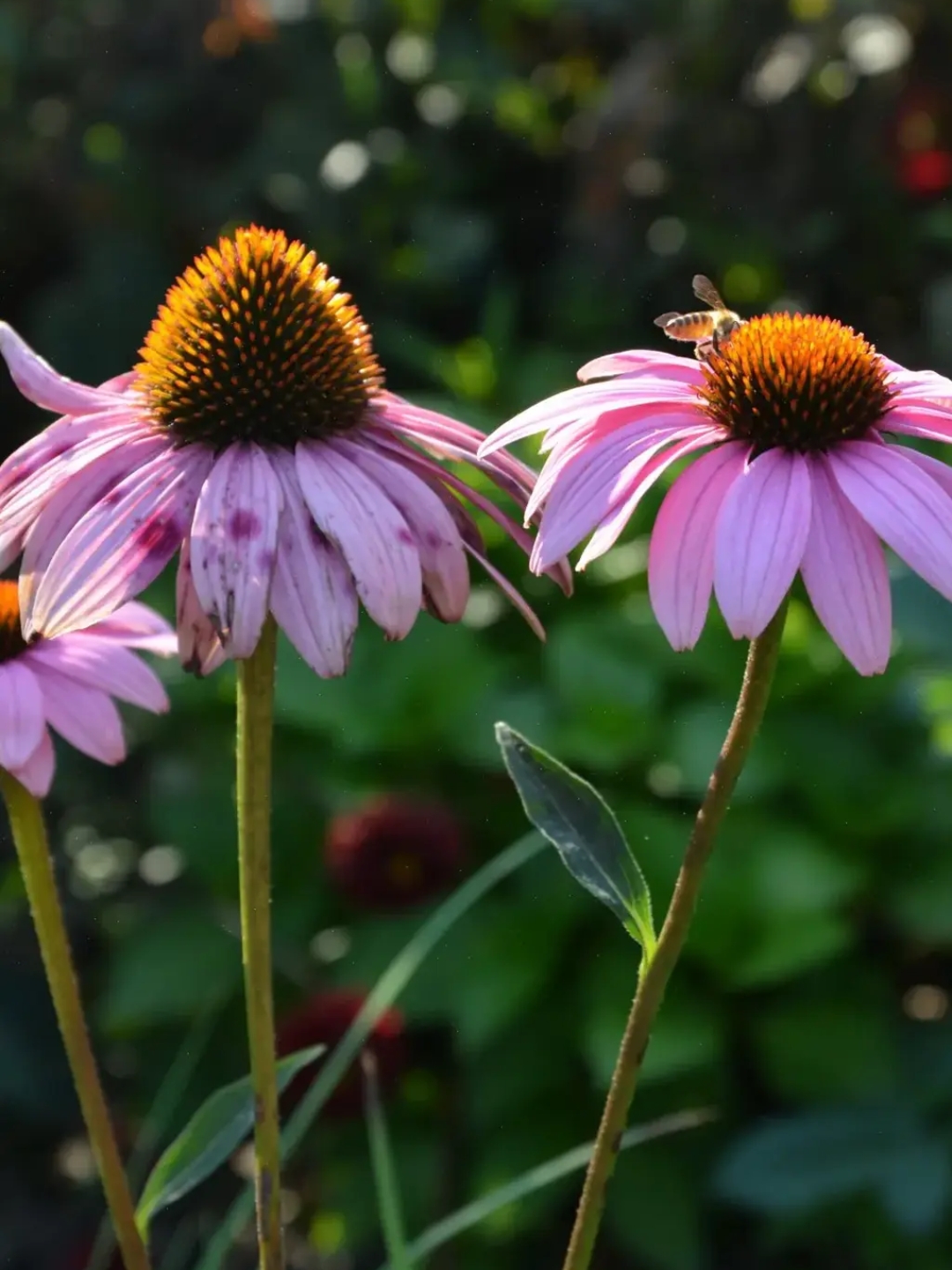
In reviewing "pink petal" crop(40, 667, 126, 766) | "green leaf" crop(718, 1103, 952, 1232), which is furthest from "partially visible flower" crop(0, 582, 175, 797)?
"green leaf" crop(718, 1103, 952, 1232)

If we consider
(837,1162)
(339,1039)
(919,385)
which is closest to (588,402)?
(919,385)

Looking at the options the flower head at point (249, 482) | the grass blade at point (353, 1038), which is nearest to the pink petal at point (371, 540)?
the flower head at point (249, 482)

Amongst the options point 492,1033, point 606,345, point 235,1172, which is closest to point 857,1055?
point 492,1033

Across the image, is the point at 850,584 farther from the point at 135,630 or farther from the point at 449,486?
the point at 135,630

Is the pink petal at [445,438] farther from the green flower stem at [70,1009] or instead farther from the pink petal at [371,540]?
the green flower stem at [70,1009]

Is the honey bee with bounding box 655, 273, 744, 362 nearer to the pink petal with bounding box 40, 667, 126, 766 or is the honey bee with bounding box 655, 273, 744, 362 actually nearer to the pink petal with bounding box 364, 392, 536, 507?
the pink petal with bounding box 364, 392, 536, 507

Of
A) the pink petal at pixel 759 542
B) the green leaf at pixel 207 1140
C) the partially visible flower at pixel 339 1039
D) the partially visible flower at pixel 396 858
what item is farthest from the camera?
the partially visible flower at pixel 396 858

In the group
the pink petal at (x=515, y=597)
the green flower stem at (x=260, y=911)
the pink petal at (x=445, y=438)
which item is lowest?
the green flower stem at (x=260, y=911)
